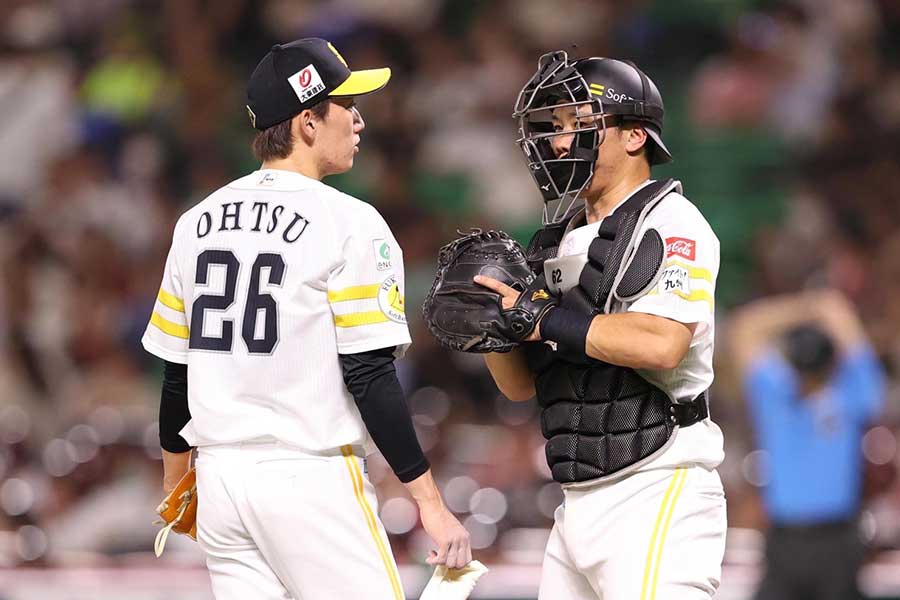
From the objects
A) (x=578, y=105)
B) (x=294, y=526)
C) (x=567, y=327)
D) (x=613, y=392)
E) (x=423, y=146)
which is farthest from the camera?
(x=423, y=146)

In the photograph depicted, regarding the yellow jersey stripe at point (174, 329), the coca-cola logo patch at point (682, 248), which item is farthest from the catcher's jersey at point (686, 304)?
the yellow jersey stripe at point (174, 329)

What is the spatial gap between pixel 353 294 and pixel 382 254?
0.49 feet

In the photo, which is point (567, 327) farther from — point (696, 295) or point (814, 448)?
point (814, 448)

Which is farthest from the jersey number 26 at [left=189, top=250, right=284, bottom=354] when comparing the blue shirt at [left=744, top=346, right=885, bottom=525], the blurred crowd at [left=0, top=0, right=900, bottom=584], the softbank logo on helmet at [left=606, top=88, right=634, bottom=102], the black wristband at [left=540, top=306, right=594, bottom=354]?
the blurred crowd at [left=0, top=0, right=900, bottom=584]

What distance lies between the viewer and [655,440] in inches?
141

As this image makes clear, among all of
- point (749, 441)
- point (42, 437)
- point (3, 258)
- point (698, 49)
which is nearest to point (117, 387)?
point (42, 437)

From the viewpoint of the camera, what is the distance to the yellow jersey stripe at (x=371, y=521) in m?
3.48

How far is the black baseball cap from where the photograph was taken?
3602 millimetres

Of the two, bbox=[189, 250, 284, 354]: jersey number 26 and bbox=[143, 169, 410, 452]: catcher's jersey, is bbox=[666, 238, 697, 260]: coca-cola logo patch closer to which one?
bbox=[143, 169, 410, 452]: catcher's jersey

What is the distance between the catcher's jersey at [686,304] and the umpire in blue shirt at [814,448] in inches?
103

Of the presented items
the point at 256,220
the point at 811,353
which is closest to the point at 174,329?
the point at 256,220

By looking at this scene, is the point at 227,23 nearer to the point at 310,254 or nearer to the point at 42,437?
the point at 42,437

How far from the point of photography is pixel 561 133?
3.75m

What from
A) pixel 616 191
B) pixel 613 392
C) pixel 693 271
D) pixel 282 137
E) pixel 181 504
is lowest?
pixel 181 504
